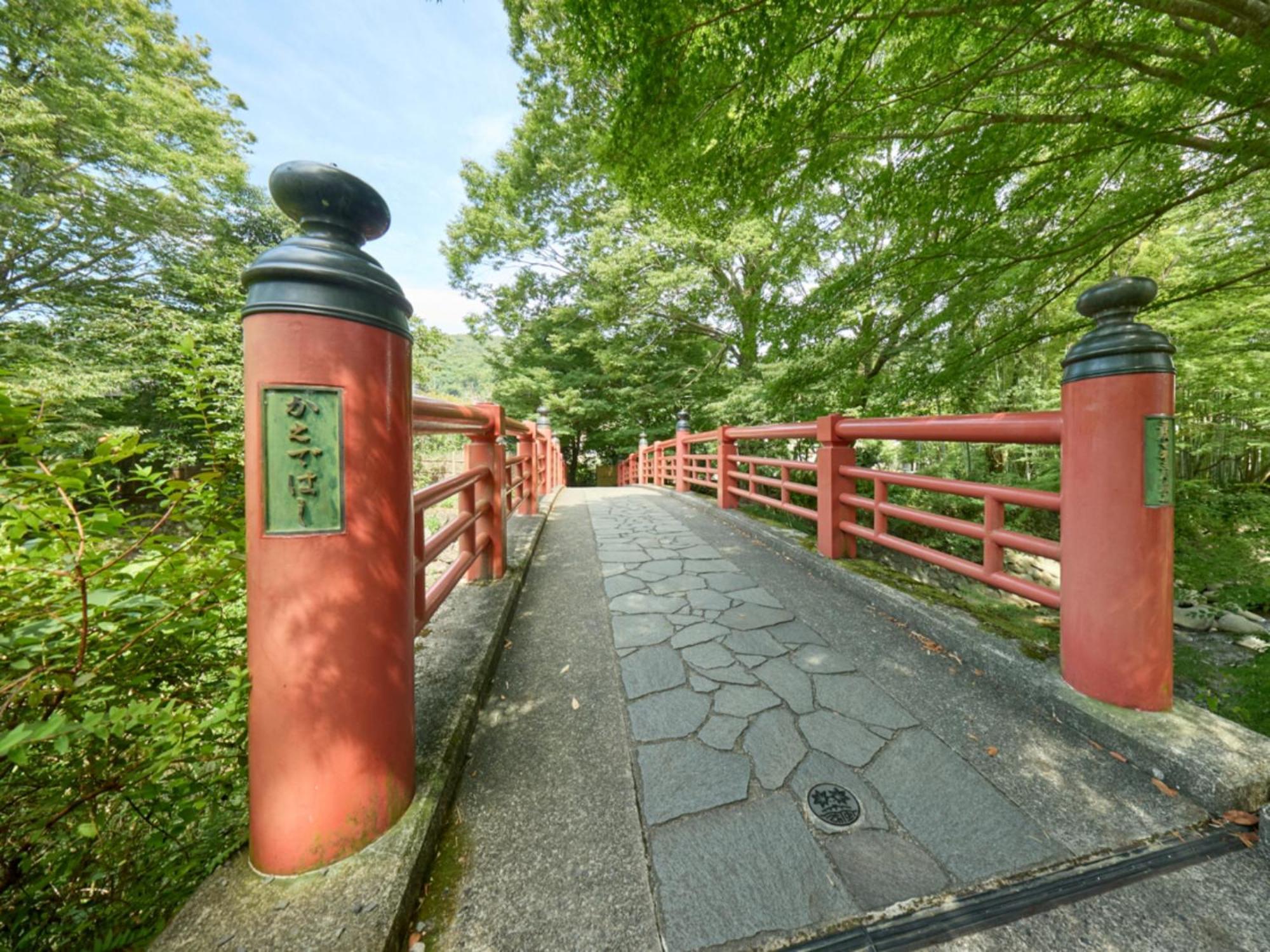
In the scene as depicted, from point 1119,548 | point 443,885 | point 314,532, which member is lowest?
point 443,885

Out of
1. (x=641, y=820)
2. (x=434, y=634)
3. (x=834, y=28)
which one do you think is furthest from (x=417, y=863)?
(x=834, y=28)

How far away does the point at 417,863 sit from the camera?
1.02m

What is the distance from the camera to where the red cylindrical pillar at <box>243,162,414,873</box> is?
98 centimetres

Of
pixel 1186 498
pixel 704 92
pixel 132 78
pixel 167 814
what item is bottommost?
pixel 167 814

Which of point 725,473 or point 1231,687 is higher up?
point 725,473

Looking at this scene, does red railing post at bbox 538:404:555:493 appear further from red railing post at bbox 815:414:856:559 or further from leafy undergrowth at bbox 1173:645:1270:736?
leafy undergrowth at bbox 1173:645:1270:736

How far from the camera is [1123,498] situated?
4.60 ft

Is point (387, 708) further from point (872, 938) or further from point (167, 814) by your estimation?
point (872, 938)

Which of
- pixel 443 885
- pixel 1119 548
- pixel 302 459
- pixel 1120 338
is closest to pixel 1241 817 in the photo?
pixel 1119 548

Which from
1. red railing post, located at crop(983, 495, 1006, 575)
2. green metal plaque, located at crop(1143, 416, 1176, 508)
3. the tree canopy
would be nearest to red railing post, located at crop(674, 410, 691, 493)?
the tree canopy

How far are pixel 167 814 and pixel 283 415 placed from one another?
1.09 m

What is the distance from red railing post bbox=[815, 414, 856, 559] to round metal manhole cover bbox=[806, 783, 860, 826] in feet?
6.66

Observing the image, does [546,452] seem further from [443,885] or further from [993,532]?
[443,885]

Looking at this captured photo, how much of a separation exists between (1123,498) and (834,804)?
129 cm
